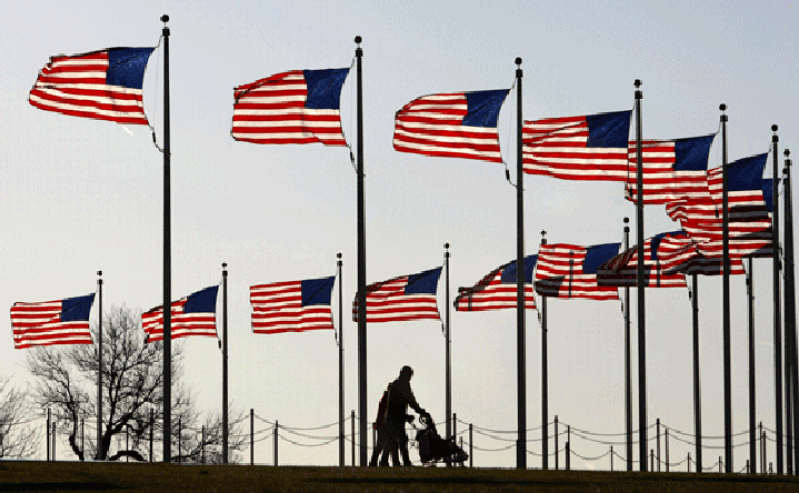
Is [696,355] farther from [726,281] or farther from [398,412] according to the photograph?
[398,412]

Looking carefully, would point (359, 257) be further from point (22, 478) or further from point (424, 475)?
point (22, 478)

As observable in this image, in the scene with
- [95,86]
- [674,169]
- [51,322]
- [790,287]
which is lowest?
[51,322]

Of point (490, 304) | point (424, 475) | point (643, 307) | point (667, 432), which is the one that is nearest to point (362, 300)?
point (643, 307)

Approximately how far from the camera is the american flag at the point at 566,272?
44812 millimetres

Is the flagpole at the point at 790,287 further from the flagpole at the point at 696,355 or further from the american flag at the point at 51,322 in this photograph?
the american flag at the point at 51,322

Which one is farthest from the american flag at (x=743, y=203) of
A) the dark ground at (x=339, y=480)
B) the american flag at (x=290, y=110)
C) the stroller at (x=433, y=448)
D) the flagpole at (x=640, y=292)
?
the dark ground at (x=339, y=480)

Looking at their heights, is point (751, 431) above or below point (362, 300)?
below

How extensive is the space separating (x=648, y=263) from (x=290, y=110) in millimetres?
14748

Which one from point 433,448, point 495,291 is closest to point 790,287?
point 495,291

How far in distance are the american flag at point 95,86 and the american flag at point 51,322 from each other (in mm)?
18344

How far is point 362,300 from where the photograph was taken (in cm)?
3466

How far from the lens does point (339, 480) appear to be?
20.3 meters

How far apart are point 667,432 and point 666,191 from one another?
52.8ft

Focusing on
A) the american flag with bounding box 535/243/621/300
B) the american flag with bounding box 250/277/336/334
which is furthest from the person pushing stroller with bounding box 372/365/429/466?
the american flag with bounding box 250/277/336/334
